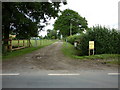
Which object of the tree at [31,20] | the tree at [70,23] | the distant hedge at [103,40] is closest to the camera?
the distant hedge at [103,40]

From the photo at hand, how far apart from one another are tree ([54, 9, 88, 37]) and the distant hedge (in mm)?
39856

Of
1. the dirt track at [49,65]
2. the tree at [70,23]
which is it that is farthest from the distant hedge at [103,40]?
the tree at [70,23]

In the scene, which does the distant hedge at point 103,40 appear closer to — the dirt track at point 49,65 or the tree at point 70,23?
the dirt track at point 49,65

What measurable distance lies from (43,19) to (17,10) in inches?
259

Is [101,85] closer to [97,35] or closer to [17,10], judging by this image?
[97,35]

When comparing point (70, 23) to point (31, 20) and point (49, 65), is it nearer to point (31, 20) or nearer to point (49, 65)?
point (31, 20)

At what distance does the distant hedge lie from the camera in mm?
11852

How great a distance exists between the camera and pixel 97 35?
1207 centimetres

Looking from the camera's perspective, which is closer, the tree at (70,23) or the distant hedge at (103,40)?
the distant hedge at (103,40)

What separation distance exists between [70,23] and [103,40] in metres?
42.7

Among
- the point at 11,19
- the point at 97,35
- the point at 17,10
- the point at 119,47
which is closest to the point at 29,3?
the point at 17,10

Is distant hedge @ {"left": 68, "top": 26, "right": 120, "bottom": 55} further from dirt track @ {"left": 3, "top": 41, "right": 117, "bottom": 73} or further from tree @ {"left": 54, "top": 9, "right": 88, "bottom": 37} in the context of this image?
tree @ {"left": 54, "top": 9, "right": 88, "bottom": 37}

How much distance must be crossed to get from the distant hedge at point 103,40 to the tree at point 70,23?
39.9 metres

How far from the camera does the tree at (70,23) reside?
52875 millimetres
